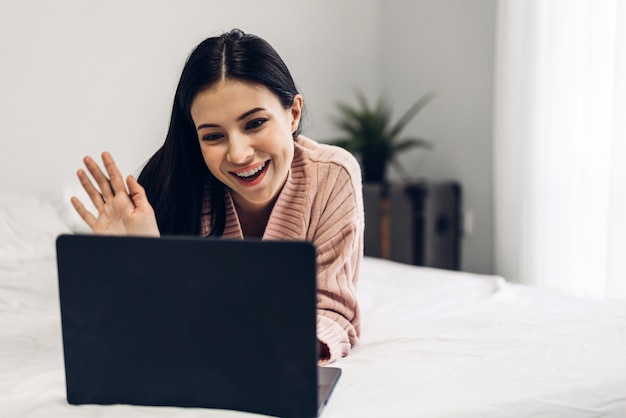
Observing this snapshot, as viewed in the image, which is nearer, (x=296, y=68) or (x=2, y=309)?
(x=2, y=309)

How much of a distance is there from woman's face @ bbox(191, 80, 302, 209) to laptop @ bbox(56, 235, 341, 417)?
1.11 ft

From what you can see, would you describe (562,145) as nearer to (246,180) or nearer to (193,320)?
(246,180)

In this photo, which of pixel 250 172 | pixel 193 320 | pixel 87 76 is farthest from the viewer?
pixel 87 76

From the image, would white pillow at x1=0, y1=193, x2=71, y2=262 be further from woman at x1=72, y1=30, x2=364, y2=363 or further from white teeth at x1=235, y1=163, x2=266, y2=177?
white teeth at x1=235, y1=163, x2=266, y2=177

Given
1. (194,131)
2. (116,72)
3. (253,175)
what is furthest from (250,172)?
(116,72)

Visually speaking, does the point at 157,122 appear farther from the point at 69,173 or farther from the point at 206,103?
the point at 206,103

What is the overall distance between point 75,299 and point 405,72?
2.70 meters

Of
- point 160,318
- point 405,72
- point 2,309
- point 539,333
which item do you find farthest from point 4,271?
point 405,72

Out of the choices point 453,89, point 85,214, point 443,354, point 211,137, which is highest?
point 453,89

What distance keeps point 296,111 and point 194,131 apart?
0.64 feet

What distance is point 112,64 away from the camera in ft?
7.33

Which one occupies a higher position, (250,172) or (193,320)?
(250,172)

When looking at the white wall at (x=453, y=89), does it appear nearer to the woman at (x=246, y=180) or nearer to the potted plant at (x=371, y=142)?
the potted plant at (x=371, y=142)

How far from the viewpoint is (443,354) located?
3.36 feet
